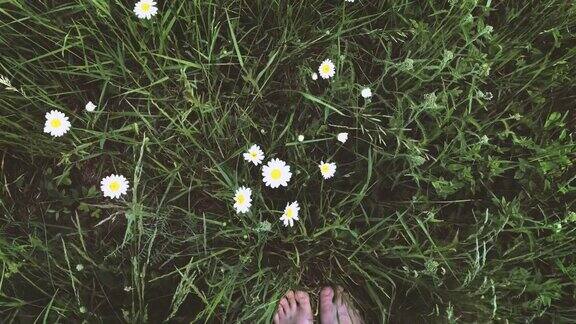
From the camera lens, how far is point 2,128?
177 centimetres

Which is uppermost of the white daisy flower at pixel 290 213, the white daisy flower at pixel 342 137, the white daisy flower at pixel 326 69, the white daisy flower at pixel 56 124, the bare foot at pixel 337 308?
the white daisy flower at pixel 326 69

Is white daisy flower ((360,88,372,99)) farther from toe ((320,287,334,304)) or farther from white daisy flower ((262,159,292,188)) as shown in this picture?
toe ((320,287,334,304))

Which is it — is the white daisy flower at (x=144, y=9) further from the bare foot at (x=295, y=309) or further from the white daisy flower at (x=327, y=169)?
the bare foot at (x=295, y=309)

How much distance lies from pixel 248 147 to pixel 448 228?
0.76 m

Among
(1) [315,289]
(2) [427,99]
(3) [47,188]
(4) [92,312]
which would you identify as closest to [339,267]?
(1) [315,289]

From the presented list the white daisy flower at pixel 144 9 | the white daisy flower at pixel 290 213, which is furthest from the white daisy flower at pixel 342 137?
the white daisy flower at pixel 144 9

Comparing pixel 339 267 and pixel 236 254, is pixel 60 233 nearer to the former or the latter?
pixel 236 254

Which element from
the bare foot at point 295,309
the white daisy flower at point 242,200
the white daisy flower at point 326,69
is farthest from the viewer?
the bare foot at point 295,309

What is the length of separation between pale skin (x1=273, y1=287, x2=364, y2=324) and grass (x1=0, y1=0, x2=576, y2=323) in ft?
0.14

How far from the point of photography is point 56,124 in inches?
65.2

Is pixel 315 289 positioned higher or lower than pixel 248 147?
lower

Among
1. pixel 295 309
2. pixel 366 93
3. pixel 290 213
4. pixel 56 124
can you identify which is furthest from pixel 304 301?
pixel 56 124

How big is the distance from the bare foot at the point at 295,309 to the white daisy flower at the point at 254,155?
0.52 meters

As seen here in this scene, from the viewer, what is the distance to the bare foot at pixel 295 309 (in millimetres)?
1823
